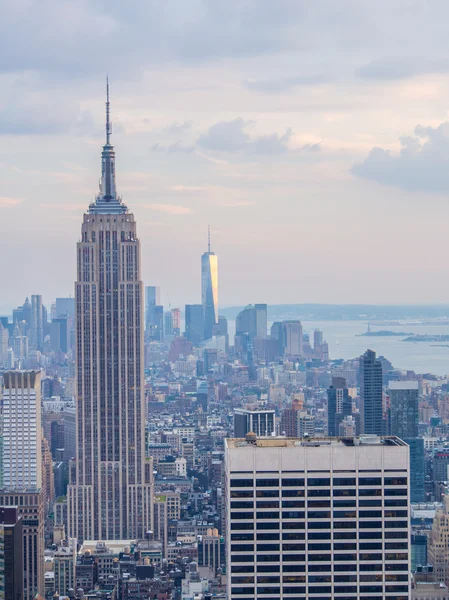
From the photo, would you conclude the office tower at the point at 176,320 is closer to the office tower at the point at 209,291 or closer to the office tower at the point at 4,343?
the office tower at the point at 209,291

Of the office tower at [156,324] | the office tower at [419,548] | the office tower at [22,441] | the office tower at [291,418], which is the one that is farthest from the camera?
the office tower at [156,324]

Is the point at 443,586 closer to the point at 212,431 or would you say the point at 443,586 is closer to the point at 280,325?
the point at 212,431

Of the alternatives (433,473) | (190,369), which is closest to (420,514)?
(433,473)

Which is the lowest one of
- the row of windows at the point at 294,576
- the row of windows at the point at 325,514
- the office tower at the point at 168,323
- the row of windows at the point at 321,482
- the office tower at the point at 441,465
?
the office tower at the point at 441,465

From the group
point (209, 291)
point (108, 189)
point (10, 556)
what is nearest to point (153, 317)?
point (209, 291)

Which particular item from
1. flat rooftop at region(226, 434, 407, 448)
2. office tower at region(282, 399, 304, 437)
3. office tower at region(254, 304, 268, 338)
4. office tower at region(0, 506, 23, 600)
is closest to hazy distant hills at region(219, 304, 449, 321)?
office tower at region(254, 304, 268, 338)

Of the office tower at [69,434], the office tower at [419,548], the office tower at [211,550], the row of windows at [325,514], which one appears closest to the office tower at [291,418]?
the office tower at [69,434]

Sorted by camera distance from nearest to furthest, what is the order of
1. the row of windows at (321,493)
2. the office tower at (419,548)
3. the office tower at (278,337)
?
the row of windows at (321,493)
the office tower at (419,548)
the office tower at (278,337)
